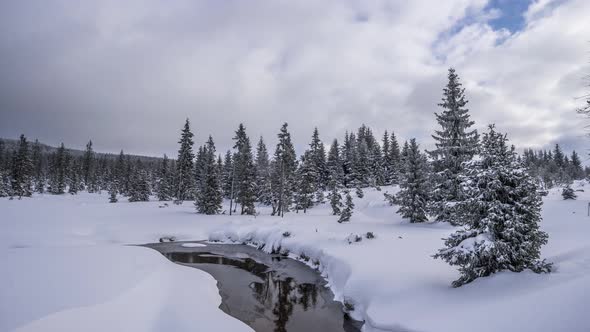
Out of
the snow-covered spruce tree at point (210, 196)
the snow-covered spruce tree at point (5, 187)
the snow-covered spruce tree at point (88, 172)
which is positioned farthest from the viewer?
the snow-covered spruce tree at point (88, 172)

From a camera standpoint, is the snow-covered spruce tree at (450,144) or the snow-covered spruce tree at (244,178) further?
the snow-covered spruce tree at (244,178)

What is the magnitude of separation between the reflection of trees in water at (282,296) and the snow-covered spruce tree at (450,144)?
15.5 metres

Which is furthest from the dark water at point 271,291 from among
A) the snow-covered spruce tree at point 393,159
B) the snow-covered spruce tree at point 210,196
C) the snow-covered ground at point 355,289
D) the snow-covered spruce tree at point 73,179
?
the snow-covered spruce tree at point 73,179

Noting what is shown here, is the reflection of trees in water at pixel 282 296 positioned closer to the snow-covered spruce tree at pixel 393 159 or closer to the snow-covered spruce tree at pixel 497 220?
the snow-covered spruce tree at pixel 497 220

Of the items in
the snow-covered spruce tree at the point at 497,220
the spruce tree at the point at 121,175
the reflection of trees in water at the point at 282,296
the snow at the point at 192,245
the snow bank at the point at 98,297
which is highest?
the spruce tree at the point at 121,175

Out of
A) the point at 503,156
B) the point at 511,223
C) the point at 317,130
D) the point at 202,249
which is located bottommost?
the point at 202,249

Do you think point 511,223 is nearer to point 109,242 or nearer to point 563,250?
point 563,250

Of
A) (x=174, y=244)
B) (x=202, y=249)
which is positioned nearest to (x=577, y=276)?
(x=202, y=249)

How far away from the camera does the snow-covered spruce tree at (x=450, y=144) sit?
25797 millimetres

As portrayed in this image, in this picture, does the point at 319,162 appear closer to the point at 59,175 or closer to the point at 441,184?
the point at 441,184

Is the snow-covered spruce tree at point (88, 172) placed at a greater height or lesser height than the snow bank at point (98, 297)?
greater

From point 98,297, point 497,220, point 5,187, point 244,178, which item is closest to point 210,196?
point 244,178

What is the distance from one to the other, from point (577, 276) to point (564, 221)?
16.1 metres

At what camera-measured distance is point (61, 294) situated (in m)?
9.68
